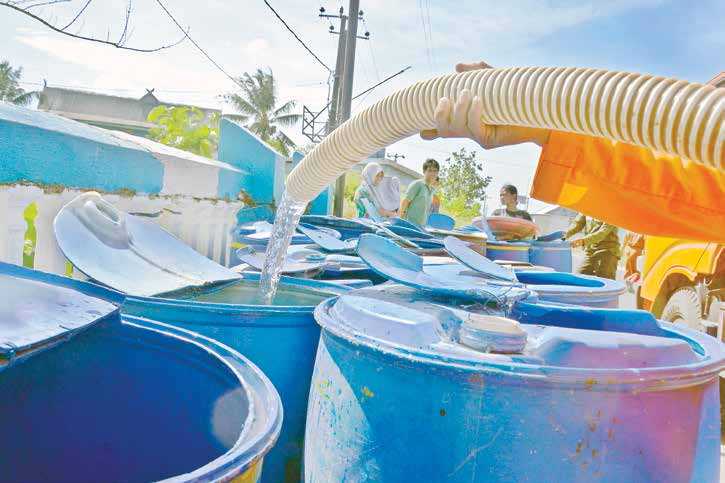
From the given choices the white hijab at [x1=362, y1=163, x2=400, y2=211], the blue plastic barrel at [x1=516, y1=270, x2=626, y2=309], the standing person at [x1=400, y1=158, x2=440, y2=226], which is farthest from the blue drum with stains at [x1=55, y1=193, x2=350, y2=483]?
the white hijab at [x1=362, y1=163, x2=400, y2=211]

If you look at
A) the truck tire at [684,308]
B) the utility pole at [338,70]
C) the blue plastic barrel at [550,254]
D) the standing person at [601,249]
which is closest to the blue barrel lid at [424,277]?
the truck tire at [684,308]

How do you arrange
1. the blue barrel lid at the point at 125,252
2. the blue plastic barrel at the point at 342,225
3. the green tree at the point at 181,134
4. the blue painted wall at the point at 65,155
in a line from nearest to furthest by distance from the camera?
the blue barrel lid at the point at 125,252 < the blue painted wall at the point at 65,155 < the blue plastic barrel at the point at 342,225 < the green tree at the point at 181,134

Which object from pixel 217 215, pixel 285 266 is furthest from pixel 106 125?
pixel 285 266

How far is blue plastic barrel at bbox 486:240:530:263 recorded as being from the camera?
13.8ft

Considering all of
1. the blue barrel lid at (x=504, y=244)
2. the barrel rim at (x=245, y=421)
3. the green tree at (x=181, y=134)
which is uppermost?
the green tree at (x=181, y=134)

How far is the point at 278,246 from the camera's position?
233 cm

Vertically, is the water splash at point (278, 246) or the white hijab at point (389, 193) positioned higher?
the white hijab at point (389, 193)

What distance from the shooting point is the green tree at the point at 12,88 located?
101ft

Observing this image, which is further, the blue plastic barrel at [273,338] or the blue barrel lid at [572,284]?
the blue barrel lid at [572,284]

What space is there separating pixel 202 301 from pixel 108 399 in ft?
2.10

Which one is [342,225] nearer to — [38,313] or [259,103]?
[38,313]

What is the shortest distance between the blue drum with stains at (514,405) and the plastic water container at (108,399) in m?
0.32

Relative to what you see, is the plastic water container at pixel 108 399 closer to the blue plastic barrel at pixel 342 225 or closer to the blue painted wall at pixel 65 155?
the blue painted wall at pixel 65 155

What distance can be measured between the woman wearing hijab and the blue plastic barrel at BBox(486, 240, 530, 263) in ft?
6.91
